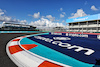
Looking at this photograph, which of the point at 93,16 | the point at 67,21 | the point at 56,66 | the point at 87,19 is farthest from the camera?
the point at 67,21

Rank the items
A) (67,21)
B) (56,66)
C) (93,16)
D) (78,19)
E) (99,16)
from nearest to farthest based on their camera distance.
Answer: (56,66), (99,16), (93,16), (78,19), (67,21)

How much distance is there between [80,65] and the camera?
1.55 meters

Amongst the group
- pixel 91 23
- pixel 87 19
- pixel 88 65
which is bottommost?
pixel 88 65

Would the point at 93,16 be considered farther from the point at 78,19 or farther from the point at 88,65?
the point at 88,65

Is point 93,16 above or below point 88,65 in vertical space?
above

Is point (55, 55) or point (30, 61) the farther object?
point (55, 55)

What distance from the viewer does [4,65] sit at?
4.92 ft

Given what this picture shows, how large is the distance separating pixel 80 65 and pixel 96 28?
102 feet

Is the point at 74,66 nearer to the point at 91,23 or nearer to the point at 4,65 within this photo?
the point at 4,65

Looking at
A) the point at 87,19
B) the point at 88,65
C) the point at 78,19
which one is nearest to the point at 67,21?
the point at 78,19

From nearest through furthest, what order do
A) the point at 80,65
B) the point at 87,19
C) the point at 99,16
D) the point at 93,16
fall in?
the point at 80,65, the point at 99,16, the point at 93,16, the point at 87,19

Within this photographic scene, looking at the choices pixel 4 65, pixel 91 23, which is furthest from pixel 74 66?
pixel 91 23

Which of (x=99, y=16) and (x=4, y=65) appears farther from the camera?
(x=99, y=16)

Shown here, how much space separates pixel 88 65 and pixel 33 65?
1.45 meters
